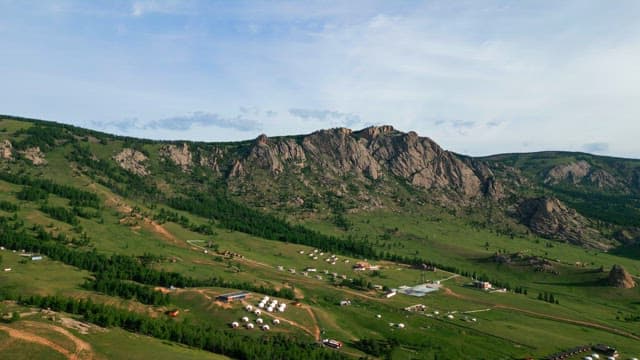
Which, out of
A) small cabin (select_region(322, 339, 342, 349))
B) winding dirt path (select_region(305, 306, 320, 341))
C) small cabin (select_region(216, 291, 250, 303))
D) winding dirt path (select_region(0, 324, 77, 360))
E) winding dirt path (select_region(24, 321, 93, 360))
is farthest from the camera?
small cabin (select_region(216, 291, 250, 303))

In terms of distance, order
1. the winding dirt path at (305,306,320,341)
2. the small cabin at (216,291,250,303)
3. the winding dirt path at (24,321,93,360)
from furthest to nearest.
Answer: the small cabin at (216,291,250,303), the winding dirt path at (305,306,320,341), the winding dirt path at (24,321,93,360)

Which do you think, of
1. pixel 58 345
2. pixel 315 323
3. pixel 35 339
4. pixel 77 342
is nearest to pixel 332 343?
pixel 315 323

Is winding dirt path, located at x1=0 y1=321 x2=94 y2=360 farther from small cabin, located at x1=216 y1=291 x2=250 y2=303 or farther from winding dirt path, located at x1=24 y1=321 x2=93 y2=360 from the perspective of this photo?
small cabin, located at x1=216 y1=291 x2=250 y2=303

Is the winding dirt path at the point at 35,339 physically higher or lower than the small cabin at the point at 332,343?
higher

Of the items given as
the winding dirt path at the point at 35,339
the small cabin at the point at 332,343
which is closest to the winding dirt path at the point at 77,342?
the winding dirt path at the point at 35,339

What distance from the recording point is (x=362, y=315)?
193750 millimetres

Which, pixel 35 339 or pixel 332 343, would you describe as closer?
pixel 35 339

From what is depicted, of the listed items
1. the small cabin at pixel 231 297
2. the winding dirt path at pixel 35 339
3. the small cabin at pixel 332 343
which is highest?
the winding dirt path at pixel 35 339

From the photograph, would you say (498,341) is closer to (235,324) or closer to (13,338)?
(235,324)

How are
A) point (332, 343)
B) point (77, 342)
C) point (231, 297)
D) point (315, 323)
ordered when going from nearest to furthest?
1. point (77, 342)
2. point (332, 343)
3. point (315, 323)
4. point (231, 297)

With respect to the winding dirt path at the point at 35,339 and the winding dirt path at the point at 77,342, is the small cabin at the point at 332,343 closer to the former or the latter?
the winding dirt path at the point at 77,342

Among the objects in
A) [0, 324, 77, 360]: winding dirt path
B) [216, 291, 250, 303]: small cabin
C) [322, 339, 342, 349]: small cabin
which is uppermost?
[0, 324, 77, 360]: winding dirt path

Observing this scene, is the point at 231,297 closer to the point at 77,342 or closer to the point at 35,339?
the point at 77,342

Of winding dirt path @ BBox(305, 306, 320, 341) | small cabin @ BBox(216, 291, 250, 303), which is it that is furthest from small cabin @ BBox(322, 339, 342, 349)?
small cabin @ BBox(216, 291, 250, 303)
